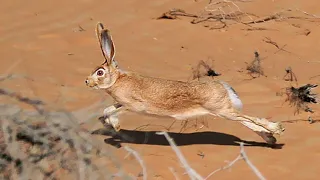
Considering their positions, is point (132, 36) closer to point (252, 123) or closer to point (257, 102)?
point (257, 102)

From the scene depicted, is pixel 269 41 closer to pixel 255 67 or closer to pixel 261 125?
pixel 255 67

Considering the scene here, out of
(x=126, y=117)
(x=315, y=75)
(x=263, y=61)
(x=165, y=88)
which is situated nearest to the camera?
(x=165, y=88)

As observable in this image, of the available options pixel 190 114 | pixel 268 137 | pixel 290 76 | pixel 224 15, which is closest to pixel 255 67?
pixel 290 76

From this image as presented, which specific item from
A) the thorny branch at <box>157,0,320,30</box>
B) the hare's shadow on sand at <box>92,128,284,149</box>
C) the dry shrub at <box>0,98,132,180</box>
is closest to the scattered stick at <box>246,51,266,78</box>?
the thorny branch at <box>157,0,320,30</box>

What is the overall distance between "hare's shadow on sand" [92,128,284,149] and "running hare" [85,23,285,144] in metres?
0.12

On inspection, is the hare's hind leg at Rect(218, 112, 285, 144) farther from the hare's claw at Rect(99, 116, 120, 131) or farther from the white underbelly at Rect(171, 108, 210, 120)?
the hare's claw at Rect(99, 116, 120, 131)

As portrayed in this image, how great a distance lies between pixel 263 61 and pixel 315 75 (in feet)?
2.77

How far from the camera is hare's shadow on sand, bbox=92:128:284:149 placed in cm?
603

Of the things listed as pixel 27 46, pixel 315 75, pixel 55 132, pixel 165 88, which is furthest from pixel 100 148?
pixel 27 46

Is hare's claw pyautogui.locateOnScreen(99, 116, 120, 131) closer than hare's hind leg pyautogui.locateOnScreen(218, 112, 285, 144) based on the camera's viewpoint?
Yes

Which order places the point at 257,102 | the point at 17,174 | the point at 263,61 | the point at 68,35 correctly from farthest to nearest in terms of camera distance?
1. the point at 68,35
2. the point at 263,61
3. the point at 257,102
4. the point at 17,174

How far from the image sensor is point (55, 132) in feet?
11.8

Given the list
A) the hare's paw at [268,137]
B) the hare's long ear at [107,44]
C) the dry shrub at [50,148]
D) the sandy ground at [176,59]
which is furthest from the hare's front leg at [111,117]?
the dry shrub at [50,148]

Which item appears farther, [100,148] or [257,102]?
[257,102]
